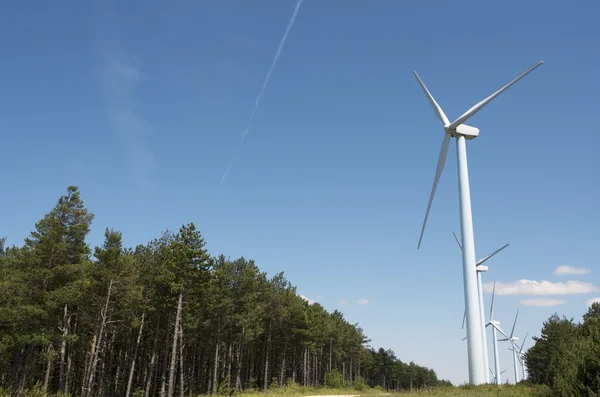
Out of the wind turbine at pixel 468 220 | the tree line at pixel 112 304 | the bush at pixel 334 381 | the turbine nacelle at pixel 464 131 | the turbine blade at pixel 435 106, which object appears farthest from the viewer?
the bush at pixel 334 381

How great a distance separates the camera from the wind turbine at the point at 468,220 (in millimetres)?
29516

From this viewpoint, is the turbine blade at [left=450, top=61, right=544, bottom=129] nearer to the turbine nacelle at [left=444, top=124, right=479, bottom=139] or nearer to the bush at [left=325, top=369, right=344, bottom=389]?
the turbine nacelle at [left=444, top=124, right=479, bottom=139]

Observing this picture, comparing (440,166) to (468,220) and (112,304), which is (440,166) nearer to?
(468,220)

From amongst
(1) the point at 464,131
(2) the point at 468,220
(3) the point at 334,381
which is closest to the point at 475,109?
(1) the point at 464,131

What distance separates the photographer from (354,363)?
125750 millimetres

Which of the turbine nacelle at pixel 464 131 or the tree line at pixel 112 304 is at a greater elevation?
the turbine nacelle at pixel 464 131

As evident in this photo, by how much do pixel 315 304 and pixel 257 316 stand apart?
33.0m

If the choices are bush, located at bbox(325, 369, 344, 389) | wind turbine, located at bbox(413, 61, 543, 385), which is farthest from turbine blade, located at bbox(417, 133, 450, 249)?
bush, located at bbox(325, 369, 344, 389)

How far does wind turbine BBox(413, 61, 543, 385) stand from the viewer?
96.8 ft

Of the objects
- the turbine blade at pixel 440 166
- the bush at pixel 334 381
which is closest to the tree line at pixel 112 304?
the bush at pixel 334 381

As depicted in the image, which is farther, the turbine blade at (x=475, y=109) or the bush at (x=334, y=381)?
the bush at (x=334, y=381)

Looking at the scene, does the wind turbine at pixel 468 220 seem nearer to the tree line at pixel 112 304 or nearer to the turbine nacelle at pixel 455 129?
the turbine nacelle at pixel 455 129

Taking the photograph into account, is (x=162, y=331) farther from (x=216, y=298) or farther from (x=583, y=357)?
(x=583, y=357)

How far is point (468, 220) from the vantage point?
104ft
